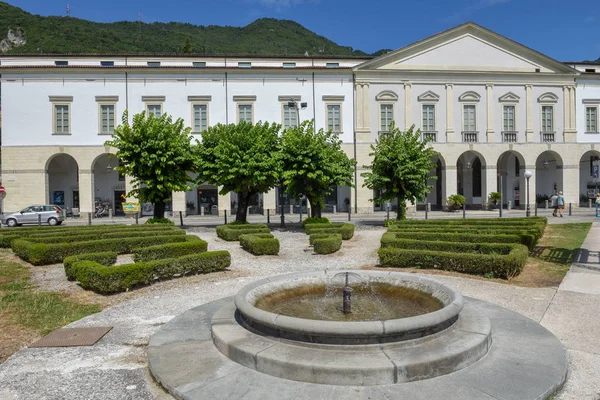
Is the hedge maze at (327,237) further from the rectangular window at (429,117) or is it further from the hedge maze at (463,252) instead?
the rectangular window at (429,117)

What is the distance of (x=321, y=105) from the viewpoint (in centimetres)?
3741

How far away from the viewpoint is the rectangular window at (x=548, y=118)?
39316 millimetres

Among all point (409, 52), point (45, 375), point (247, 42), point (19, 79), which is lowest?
point (45, 375)

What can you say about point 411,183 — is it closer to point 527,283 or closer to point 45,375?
point 527,283

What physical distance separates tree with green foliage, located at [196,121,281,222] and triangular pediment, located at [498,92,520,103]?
26.4 metres

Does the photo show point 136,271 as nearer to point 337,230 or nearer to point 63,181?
point 337,230

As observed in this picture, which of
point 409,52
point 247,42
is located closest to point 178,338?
point 409,52

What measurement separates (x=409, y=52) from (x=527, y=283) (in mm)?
31996

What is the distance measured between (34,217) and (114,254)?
21.6m

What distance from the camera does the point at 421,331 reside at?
Result: 5.46 meters

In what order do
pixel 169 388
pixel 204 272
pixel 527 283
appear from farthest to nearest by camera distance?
pixel 204 272
pixel 527 283
pixel 169 388

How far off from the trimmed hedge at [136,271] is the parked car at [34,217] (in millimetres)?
21663

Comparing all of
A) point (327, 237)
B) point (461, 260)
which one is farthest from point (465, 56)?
point (461, 260)

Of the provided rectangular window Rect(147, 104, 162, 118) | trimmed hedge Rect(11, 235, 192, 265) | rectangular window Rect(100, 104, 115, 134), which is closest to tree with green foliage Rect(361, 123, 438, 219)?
trimmed hedge Rect(11, 235, 192, 265)
